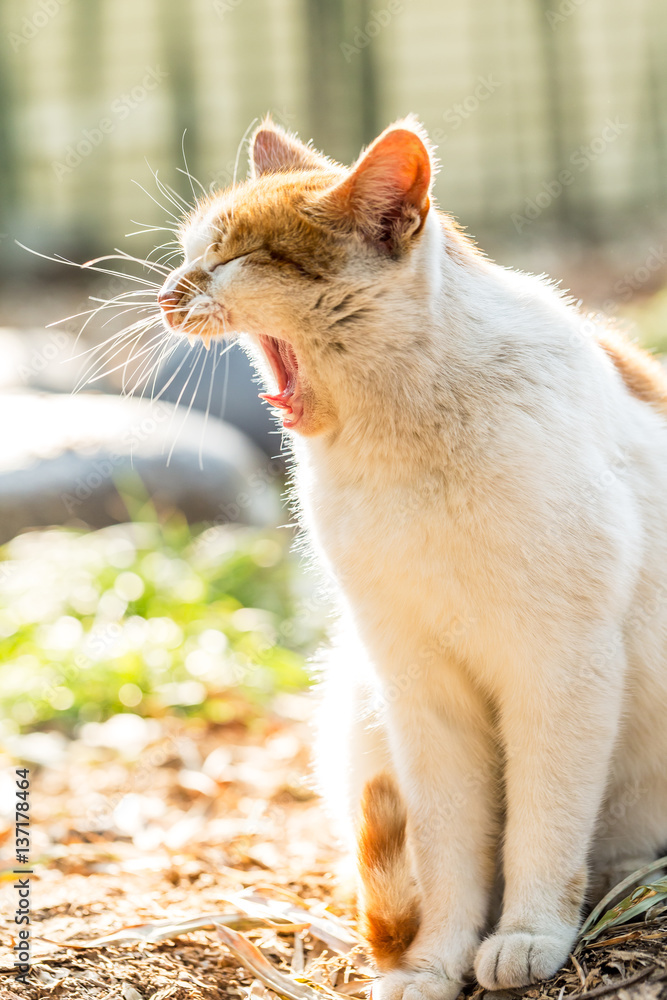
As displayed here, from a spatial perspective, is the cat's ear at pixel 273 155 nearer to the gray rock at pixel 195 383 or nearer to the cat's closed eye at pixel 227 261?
the cat's closed eye at pixel 227 261

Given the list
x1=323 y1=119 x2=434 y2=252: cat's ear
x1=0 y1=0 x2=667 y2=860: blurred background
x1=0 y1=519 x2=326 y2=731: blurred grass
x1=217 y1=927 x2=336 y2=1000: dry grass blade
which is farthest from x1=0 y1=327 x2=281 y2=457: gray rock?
x1=323 y1=119 x2=434 y2=252: cat's ear

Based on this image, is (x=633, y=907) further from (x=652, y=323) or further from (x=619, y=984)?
(x=652, y=323)

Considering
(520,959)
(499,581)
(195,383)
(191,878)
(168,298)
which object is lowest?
(191,878)

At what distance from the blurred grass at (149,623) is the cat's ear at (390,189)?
2.46 m

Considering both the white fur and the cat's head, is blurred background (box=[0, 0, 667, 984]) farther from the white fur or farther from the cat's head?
the white fur

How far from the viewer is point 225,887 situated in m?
2.53

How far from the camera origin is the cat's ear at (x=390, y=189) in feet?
5.25

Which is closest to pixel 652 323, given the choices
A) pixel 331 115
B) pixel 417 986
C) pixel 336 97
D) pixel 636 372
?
Result: pixel 636 372

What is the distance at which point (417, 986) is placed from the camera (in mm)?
1803

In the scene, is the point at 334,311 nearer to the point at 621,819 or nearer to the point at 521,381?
the point at 521,381

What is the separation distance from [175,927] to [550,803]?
3.15ft

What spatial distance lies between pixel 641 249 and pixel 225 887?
8.97m

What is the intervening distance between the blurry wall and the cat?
8.71 meters

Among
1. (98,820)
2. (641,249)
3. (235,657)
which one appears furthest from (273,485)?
(641,249)
